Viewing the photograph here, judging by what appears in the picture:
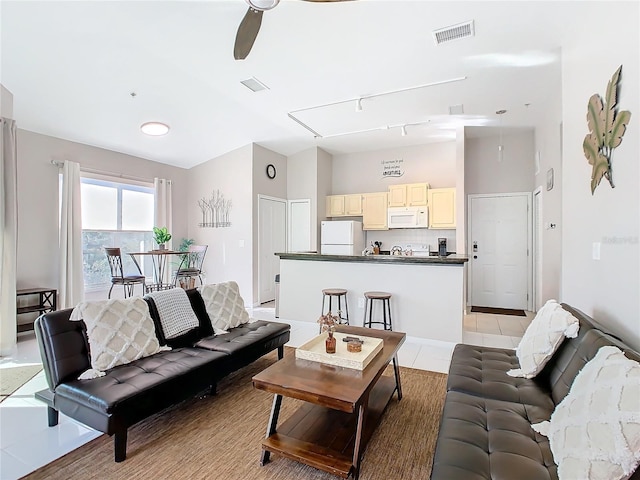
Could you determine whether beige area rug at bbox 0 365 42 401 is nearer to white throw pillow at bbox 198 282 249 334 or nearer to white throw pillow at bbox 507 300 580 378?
white throw pillow at bbox 198 282 249 334

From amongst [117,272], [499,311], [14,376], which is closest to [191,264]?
[117,272]

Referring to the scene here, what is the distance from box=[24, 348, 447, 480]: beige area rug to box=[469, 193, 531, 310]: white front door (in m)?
3.99

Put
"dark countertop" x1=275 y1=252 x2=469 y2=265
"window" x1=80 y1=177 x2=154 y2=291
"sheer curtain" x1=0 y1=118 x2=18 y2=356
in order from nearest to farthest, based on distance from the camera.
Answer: "sheer curtain" x1=0 y1=118 x2=18 y2=356 → "dark countertop" x1=275 y1=252 x2=469 y2=265 → "window" x1=80 y1=177 x2=154 y2=291

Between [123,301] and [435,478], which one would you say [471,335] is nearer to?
[435,478]

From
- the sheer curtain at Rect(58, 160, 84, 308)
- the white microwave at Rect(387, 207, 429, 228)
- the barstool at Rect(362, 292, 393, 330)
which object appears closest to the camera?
the barstool at Rect(362, 292, 393, 330)

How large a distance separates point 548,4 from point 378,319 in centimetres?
353

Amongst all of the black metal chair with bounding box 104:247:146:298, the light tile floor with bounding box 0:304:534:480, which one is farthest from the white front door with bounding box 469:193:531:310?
the black metal chair with bounding box 104:247:146:298

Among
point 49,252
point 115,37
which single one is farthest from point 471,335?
point 49,252

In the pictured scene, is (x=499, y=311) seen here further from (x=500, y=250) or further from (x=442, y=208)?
(x=442, y=208)

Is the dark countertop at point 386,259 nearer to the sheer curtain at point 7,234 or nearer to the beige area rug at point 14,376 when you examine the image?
the beige area rug at point 14,376

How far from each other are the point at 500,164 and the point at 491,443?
555 cm

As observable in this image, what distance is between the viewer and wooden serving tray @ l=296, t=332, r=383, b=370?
2.12 metres

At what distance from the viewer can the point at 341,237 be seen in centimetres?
643

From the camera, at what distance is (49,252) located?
463 cm
